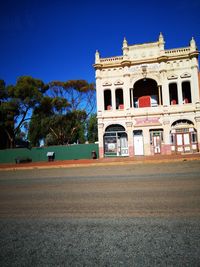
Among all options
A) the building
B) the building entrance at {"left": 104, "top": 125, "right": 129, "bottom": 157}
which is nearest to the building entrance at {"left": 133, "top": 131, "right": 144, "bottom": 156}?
the building

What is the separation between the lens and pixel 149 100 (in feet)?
Answer: 78.5

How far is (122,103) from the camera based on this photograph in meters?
24.4

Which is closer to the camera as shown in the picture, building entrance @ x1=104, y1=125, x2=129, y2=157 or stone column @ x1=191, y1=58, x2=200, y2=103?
stone column @ x1=191, y1=58, x2=200, y2=103

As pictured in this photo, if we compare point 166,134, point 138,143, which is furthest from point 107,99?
point 166,134

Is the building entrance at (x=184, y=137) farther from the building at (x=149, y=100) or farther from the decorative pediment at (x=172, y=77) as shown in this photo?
the decorative pediment at (x=172, y=77)

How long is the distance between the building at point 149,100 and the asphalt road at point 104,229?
16.2 meters

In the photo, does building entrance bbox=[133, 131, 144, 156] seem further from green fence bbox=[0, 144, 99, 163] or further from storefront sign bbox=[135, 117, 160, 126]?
green fence bbox=[0, 144, 99, 163]

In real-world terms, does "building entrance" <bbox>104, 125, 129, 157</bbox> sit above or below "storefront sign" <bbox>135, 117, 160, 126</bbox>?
below

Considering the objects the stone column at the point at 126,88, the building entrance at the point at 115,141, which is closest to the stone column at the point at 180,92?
the stone column at the point at 126,88

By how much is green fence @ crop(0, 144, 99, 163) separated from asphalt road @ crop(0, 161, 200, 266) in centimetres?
1775

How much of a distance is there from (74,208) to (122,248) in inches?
98.5

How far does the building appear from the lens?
22.0 meters

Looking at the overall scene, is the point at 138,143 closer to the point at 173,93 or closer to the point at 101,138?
the point at 101,138

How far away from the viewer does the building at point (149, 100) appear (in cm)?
2197
